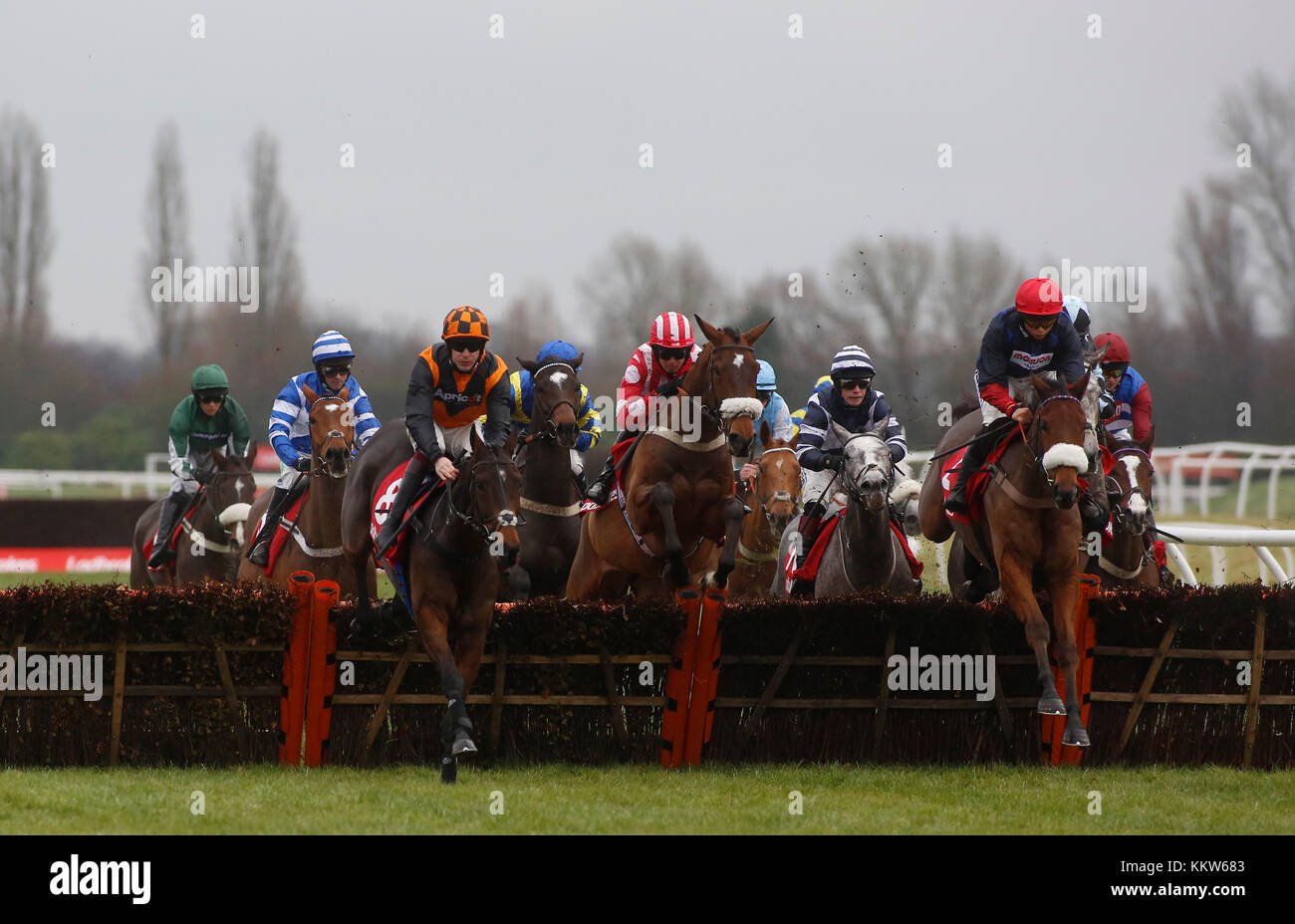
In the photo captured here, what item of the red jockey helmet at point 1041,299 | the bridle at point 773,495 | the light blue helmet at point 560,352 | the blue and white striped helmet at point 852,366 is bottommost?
the bridle at point 773,495

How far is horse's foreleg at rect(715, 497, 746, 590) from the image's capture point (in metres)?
8.08

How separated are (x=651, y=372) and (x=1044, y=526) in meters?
2.50

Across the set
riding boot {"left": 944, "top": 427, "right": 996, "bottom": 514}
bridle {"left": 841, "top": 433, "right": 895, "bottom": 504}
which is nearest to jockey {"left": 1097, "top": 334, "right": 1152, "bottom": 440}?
riding boot {"left": 944, "top": 427, "right": 996, "bottom": 514}

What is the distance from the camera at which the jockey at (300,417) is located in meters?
9.88

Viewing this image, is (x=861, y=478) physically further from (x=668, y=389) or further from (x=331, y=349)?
(x=331, y=349)

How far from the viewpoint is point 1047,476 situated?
756 centimetres

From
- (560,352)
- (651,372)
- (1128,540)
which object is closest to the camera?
(651,372)

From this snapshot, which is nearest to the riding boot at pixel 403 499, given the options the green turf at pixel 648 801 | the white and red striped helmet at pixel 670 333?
the green turf at pixel 648 801

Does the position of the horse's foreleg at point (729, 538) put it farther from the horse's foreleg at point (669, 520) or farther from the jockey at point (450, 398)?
the jockey at point (450, 398)

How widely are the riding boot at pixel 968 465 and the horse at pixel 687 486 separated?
4.00 feet

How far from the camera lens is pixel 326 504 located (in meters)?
9.34

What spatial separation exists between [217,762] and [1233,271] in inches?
957

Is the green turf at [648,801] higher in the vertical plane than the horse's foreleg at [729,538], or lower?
lower

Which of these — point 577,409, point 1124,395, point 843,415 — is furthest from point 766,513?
point 1124,395
